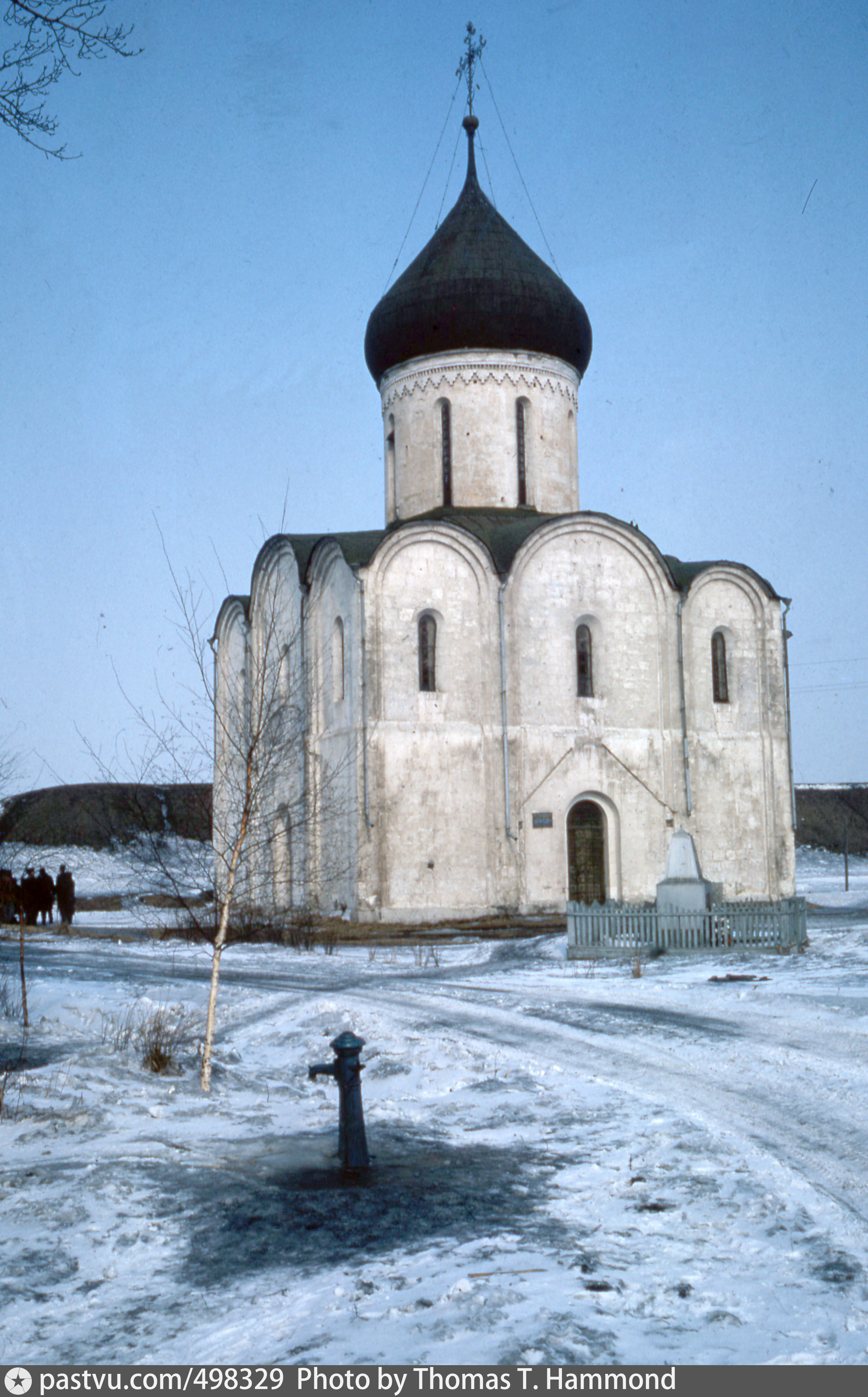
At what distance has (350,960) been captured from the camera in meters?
18.3

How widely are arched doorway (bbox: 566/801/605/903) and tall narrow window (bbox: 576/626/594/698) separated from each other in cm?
212

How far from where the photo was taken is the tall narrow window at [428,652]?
24.3 metres

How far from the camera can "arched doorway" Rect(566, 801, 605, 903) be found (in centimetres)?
2488

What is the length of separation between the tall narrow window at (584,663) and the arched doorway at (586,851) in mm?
2120

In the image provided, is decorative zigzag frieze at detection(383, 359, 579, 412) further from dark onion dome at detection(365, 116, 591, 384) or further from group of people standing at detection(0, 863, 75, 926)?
group of people standing at detection(0, 863, 75, 926)

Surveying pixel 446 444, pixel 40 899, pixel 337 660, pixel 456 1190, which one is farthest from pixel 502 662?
pixel 456 1190

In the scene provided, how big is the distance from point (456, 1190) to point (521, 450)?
→ 22.8 m

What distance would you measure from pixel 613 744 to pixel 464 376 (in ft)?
27.3

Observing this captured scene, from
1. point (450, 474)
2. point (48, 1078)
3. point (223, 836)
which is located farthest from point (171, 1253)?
point (450, 474)

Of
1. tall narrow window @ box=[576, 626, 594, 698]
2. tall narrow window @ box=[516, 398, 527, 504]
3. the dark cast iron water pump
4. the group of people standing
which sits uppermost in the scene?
tall narrow window @ box=[516, 398, 527, 504]

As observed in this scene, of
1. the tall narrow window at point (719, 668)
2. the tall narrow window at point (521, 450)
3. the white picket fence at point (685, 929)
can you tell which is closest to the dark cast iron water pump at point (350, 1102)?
the white picket fence at point (685, 929)

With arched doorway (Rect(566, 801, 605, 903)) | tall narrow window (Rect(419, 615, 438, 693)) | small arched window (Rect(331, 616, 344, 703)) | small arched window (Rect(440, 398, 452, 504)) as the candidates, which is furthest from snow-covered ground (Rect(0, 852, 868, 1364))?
small arched window (Rect(440, 398, 452, 504))

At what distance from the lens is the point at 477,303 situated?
2683 cm

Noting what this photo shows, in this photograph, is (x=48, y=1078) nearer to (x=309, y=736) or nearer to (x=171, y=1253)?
(x=171, y=1253)
